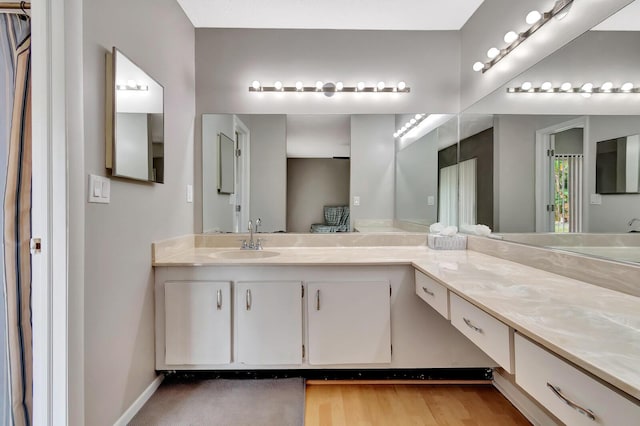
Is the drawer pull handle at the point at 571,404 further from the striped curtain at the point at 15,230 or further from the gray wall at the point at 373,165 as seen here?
the striped curtain at the point at 15,230

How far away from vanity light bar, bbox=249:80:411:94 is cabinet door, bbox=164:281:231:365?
1.44 meters

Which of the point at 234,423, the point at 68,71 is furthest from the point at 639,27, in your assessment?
the point at 234,423

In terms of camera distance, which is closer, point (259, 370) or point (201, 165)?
point (259, 370)

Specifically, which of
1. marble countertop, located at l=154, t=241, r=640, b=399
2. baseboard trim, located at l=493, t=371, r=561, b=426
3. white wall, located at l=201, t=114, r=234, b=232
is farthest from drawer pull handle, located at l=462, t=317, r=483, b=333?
white wall, located at l=201, t=114, r=234, b=232

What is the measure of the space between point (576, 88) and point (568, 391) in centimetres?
122

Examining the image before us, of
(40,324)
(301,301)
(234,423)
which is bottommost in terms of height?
(234,423)

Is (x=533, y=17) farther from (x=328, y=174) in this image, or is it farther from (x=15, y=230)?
(x=15, y=230)

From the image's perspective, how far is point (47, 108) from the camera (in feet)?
3.59

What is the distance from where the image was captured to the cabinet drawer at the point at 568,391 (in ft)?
1.91

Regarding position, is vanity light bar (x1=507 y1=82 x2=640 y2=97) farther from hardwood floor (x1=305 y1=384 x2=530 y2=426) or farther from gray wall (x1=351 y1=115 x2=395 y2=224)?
hardwood floor (x1=305 y1=384 x2=530 y2=426)

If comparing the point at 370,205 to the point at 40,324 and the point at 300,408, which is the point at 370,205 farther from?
the point at 40,324

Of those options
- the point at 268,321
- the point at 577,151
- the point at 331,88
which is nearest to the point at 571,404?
the point at 577,151

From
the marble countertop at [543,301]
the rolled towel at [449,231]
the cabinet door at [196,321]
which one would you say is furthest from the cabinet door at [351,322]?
the rolled towel at [449,231]

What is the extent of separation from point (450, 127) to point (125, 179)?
2162mm
